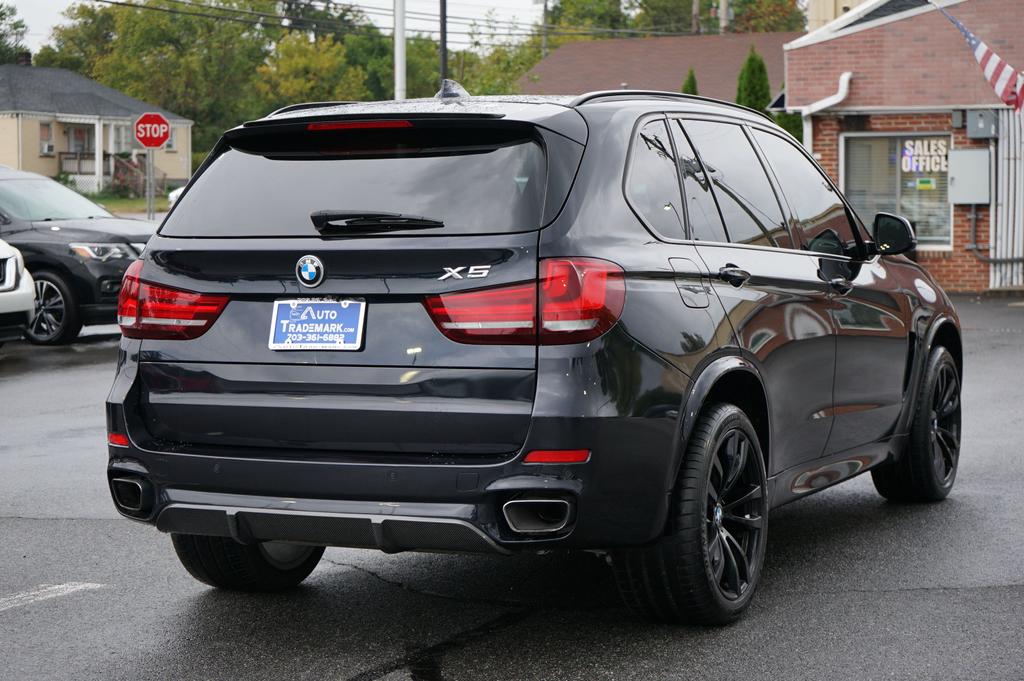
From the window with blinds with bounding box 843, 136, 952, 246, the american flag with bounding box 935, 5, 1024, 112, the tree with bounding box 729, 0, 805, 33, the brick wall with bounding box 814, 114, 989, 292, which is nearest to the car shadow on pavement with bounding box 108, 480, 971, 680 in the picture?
the american flag with bounding box 935, 5, 1024, 112

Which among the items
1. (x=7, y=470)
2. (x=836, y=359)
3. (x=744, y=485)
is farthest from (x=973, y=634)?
(x=7, y=470)

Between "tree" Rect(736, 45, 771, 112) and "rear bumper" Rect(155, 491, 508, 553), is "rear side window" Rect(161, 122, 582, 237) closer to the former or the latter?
"rear bumper" Rect(155, 491, 508, 553)

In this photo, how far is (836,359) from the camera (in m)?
6.24

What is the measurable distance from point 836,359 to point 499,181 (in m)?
2.11

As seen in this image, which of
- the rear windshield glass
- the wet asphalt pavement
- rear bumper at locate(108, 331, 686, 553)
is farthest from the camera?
the wet asphalt pavement

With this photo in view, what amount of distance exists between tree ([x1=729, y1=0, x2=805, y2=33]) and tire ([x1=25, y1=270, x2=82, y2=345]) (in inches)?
2596

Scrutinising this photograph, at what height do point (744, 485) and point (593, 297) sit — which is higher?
point (593, 297)

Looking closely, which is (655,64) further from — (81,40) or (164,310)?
(81,40)

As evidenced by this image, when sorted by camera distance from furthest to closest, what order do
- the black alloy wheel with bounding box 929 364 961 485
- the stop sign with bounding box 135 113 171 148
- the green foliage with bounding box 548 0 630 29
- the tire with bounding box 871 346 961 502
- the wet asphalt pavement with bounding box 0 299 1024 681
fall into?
the green foliage with bounding box 548 0 630 29, the stop sign with bounding box 135 113 171 148, the black alloy wheel with bounding box 929 364 961 485, the tire with bounding box 871 346 961 502, the wet asphalt pavement with bounding box 0 299 1024 681

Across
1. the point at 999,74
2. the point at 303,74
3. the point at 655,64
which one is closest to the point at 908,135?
the point at 999,74

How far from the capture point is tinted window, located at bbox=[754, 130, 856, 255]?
20.7 ft

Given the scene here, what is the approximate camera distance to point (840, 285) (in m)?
6.36

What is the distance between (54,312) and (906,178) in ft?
48.0

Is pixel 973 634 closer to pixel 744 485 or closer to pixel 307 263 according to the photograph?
pixel 744 485
